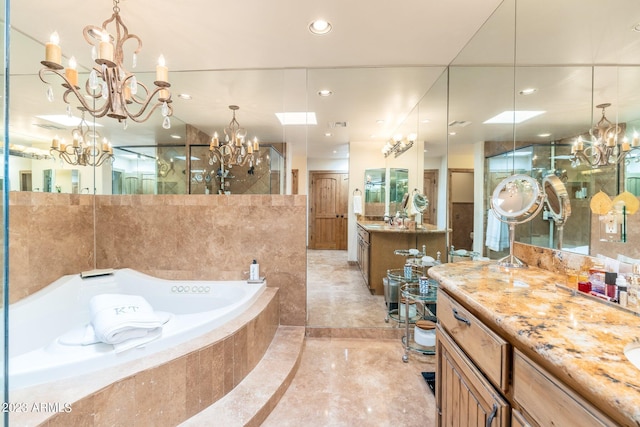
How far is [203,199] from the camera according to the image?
2.66m

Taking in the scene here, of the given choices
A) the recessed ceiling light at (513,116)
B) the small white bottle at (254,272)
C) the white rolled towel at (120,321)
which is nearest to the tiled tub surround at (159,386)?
the white rolled towel at (120,321)

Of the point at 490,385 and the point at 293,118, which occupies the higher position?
the point at 293,118

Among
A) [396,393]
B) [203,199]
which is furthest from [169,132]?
[396,393]

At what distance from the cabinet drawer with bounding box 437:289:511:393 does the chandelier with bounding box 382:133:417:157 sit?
111 inches

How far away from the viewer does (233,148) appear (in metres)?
2.80

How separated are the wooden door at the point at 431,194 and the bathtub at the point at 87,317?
82.1 inches

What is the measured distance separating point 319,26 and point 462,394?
2297 millimetres

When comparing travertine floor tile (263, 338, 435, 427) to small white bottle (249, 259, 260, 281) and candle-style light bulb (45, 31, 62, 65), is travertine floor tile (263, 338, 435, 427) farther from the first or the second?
candle-style light bulb (45, 31, 62, 65)

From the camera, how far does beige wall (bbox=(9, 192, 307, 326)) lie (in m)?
2.63

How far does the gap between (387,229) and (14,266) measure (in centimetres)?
355

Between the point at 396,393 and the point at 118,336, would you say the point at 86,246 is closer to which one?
the point at 118,336

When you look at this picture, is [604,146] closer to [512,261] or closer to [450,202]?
[512,261]

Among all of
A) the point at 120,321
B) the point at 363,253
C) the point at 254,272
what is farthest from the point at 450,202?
the point at 120,321

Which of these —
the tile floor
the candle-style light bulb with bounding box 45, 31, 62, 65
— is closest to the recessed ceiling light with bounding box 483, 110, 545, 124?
the tile floor
